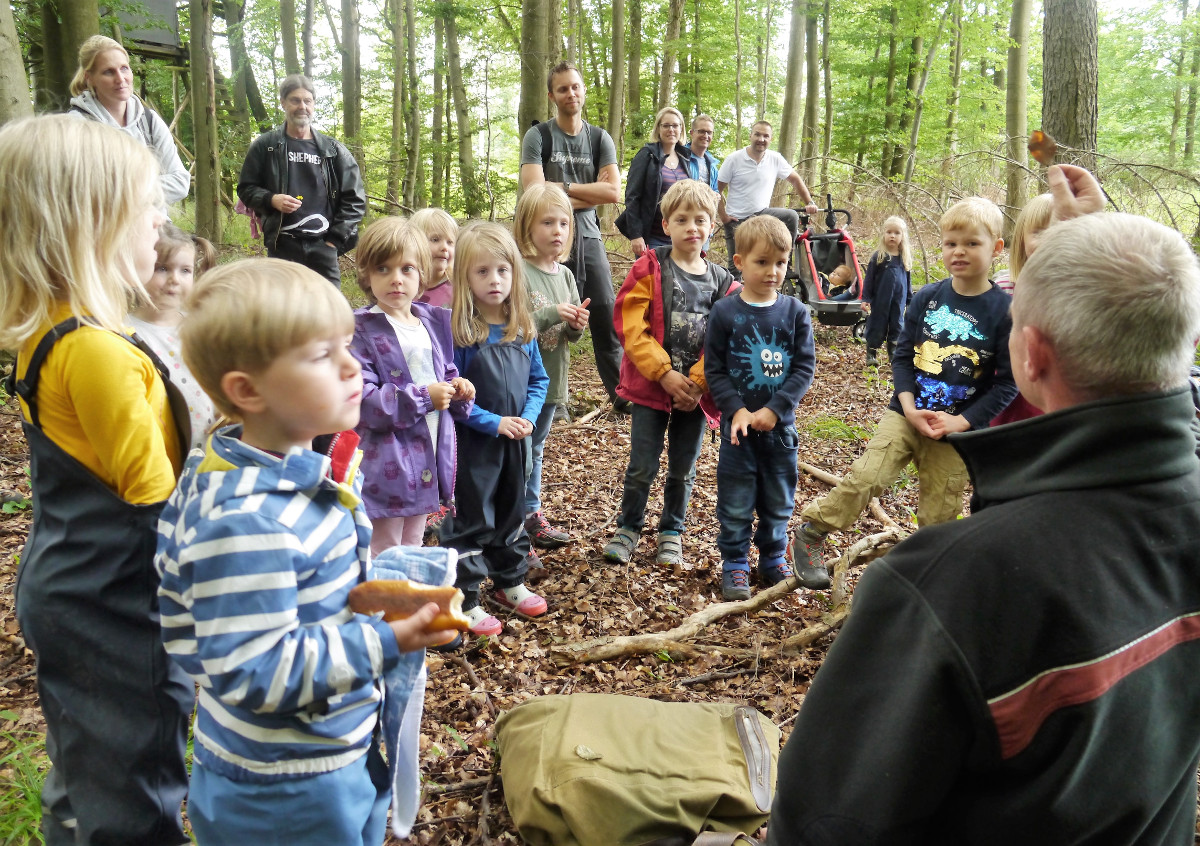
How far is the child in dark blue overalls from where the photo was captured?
3.57 m

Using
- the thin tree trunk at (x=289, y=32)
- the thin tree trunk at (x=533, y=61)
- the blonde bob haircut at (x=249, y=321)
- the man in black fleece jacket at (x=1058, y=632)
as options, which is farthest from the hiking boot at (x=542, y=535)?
the thin tree trunk at (x=289, y=32)

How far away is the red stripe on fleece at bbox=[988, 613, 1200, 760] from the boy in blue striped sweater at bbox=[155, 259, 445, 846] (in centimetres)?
96

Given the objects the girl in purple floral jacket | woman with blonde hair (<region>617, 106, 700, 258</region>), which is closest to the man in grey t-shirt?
woman with blonde hair (<region>617, 106, 700, 258</region>)

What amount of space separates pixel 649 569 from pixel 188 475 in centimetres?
318

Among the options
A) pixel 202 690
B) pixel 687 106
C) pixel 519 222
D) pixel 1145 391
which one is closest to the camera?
pixel 1145 391

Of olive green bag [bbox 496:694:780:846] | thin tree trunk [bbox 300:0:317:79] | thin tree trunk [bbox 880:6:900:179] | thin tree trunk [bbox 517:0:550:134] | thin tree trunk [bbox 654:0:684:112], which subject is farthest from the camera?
thin tree trunk [bbox 880:6:900:179]

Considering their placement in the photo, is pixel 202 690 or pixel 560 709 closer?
pixel 202 690

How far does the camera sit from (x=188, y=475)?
5.03ft

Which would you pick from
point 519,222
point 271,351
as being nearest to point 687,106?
point 519,222

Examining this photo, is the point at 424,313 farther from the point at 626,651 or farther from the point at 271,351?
the point at 271,351

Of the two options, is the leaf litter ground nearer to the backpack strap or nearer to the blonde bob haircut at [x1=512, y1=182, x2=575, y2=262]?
the backpack strap

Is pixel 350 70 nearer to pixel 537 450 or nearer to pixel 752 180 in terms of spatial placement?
pixel 752 180

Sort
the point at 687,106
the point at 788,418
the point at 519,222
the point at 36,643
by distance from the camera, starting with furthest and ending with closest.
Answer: the point at 687,106 < the point at 519,222 < the point at 788,418 < the point at 36,643

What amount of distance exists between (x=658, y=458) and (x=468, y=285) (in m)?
1.50
